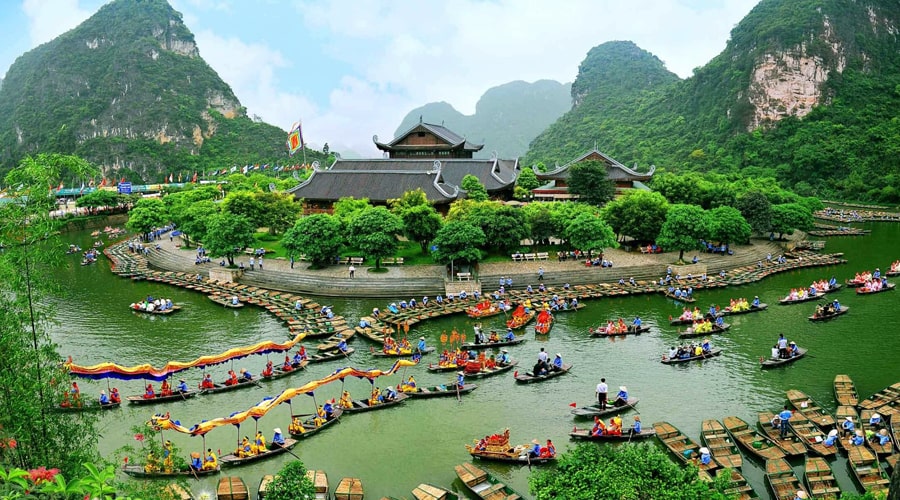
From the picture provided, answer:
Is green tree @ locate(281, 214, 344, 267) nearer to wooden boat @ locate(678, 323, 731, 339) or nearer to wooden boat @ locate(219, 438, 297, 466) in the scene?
wooden boat @ locate(219, 438, 297, 466)

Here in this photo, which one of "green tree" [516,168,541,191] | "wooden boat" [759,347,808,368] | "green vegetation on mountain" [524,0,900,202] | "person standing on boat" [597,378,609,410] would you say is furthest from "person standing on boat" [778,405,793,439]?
"green vegetation on mountain" [524,0,900,202]

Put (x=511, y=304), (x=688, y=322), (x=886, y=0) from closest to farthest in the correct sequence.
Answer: (x=688, y=322) < (x=511, y=304) < (x=886, y=0)

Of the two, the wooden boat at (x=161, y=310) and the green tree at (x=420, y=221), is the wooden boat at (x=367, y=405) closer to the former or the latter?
the wooden boat at (x=161, y=310)

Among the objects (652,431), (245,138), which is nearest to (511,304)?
(652,431)

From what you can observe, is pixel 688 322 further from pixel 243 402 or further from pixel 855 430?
pixel 243 402

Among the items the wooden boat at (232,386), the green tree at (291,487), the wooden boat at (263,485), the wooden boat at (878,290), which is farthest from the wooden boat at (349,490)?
the wooden boat at (878,290)

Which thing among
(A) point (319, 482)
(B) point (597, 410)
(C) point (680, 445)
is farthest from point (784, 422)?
(A) point (319, 482)
